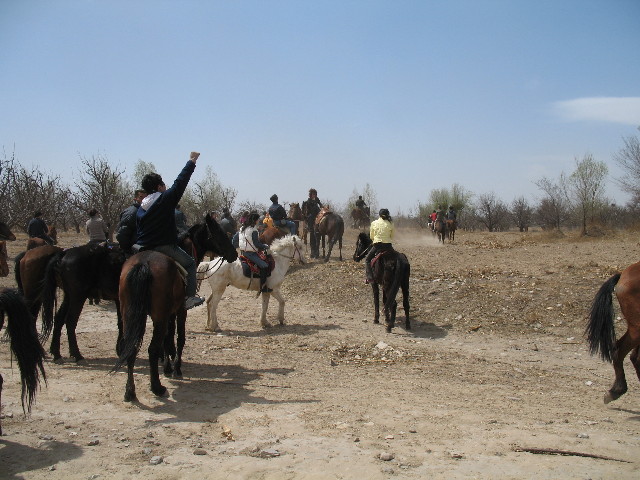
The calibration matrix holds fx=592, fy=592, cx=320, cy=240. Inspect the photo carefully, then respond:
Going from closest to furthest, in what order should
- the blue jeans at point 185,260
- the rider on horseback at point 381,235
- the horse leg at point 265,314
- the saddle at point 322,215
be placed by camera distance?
the blue jeans at point 185,260 → the horse leg at point 265,314 → the rider on horseback at point 381,235 → the saddle at point 322,215

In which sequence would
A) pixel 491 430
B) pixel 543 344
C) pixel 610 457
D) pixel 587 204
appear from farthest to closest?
pixel 587 204, pixel 543 344, pixel 491 430, pixel 610 457

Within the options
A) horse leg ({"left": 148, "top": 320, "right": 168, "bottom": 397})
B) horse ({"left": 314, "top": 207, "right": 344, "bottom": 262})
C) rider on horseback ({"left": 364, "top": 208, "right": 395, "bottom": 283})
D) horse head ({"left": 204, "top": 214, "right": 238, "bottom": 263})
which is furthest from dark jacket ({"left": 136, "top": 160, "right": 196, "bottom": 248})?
horse ({"left": 314, "top": 207, "right": 344, "bottom": 262})

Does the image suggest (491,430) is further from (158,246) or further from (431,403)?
(158,246)

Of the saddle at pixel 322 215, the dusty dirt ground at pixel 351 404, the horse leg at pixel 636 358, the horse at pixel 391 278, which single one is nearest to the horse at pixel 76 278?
the dusty dirt ground at pixel 351 404

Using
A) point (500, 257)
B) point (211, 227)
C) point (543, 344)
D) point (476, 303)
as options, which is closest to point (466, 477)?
point (211, 227)

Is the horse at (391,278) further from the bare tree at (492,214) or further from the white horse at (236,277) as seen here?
the bare tree at (492,214)

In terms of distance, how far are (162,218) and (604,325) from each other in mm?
5555

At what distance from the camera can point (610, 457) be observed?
16.9 feet

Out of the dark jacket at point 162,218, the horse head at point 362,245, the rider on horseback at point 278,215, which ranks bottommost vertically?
the horse head at point 362,245

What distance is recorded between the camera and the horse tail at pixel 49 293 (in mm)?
8570

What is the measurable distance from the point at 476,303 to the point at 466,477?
850 cm

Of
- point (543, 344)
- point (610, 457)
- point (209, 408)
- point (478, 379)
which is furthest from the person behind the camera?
point (543, 344)

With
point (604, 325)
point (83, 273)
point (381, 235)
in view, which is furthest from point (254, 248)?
point (604, 325)

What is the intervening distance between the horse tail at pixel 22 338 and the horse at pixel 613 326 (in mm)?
6195
